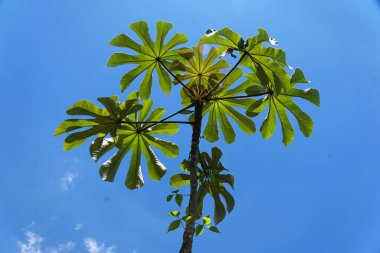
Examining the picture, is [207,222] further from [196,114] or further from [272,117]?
[272,117]

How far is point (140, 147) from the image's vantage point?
16.8ft

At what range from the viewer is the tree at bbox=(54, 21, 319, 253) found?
4473mm

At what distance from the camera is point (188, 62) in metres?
5.14

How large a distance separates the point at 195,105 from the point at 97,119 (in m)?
1.20

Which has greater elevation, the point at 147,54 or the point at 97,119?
the point at 147,54

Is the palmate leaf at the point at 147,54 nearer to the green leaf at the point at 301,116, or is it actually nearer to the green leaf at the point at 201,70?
the green leaf at the point at 201,70

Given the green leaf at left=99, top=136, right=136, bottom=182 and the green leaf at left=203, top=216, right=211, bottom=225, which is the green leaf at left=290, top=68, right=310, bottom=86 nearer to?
the green leaf at left=99, top=136, right=136, bottom=182

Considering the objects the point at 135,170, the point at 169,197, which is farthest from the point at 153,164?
the point at 169,197

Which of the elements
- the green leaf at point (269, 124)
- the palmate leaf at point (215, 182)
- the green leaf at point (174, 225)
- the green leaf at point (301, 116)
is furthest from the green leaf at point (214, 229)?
the green leaf at point (301, 116)

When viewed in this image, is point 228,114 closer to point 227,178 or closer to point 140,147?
point 227,178

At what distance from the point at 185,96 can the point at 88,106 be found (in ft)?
4.62

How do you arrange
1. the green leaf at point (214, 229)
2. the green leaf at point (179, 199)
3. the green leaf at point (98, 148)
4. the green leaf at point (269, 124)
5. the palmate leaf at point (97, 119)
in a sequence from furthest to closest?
the green leaf at point (269, 124) < the green leaf at point (98, 148) < the palmate leaf at point (97, 119) < the green leaf at point (179, 199) < the green leaf at point (214, 229)

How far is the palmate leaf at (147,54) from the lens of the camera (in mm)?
4912

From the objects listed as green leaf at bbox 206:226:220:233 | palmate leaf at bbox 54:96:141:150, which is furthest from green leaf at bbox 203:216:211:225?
palmate leaf at bbox 54:96:141:150
